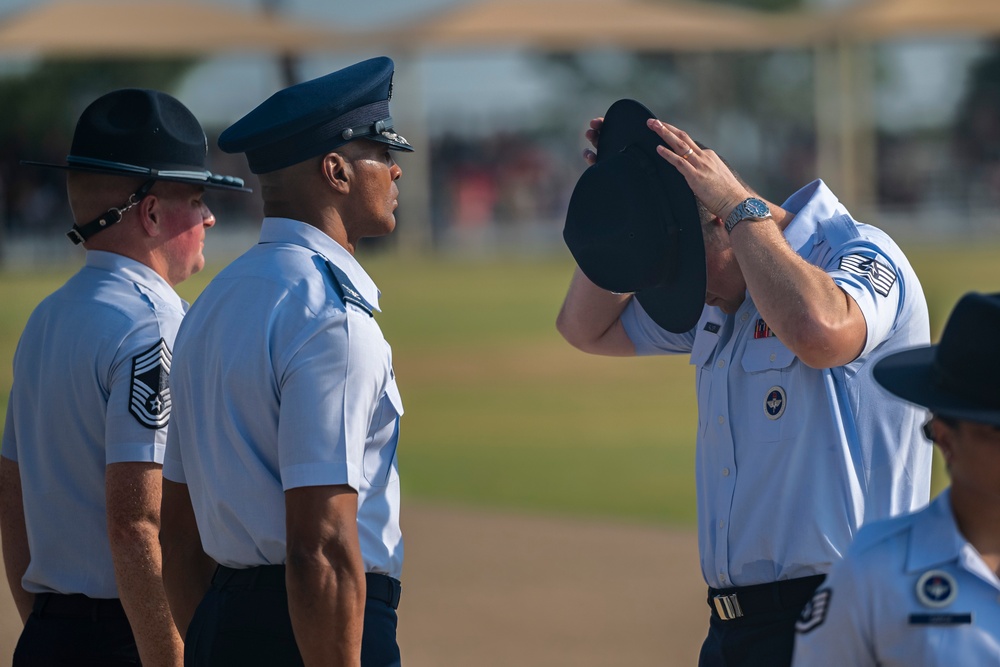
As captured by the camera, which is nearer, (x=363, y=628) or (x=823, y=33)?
(x=363, y=628)

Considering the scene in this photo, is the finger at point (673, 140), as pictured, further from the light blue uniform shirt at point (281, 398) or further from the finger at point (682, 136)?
the light blue uniform shirt at point (281, 398)

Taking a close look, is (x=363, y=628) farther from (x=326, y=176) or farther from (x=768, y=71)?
(x=768, y=71)

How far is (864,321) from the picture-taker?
2.86m

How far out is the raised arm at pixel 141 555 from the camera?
10.0ft

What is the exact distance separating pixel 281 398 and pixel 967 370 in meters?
1.27

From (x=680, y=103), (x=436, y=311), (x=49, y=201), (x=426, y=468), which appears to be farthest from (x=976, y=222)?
(x=680, y=103)

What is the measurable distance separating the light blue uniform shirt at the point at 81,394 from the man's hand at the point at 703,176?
1274 millimetres

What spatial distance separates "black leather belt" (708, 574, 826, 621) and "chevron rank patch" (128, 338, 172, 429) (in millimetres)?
1370

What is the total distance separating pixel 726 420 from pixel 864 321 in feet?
1.40

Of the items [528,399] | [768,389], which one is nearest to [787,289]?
[768,389]

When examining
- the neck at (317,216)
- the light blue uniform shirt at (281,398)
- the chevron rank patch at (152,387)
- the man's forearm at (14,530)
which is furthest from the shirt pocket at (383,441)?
the man's forearm at (14,530)

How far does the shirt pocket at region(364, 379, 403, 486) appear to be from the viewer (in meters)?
2.71

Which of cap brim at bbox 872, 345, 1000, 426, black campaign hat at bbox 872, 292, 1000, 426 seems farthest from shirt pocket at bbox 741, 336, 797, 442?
Result: black campaign hat at bbox 872, 292, 1000, 426

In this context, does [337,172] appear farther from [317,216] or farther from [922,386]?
[922,386]
